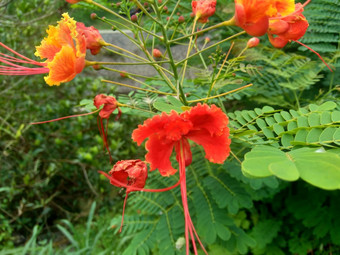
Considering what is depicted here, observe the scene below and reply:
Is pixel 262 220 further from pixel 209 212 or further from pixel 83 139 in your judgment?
pixel 83 139

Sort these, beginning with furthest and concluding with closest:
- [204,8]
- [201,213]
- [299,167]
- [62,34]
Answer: [201,213] → [204,8] → [62,34] → [299,167]

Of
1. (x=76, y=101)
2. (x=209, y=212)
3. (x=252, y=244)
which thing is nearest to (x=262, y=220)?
(x=252, y=244)

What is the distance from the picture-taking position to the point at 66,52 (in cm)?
82

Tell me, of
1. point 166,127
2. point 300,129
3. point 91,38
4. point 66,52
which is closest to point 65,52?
point 66,52

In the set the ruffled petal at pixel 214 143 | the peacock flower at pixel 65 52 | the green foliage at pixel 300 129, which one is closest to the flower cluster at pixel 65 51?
the peacock flower at pixel 65 52

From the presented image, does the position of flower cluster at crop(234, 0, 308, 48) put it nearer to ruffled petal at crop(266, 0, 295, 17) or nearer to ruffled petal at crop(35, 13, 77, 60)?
ruffled petal at crop(266, 0, 295, 17)

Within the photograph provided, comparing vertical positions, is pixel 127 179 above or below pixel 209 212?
above

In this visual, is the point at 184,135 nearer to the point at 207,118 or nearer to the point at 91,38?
the point at 207,118

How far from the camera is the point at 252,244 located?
4.91 feet

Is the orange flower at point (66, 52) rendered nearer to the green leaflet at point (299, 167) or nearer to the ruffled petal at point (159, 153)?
the ruffled petal at point (159, 153)

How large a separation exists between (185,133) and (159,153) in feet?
0.32

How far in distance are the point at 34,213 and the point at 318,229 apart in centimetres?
242

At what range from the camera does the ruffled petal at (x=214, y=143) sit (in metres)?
0.79

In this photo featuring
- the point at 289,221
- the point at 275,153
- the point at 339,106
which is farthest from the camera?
the point at 289,221
